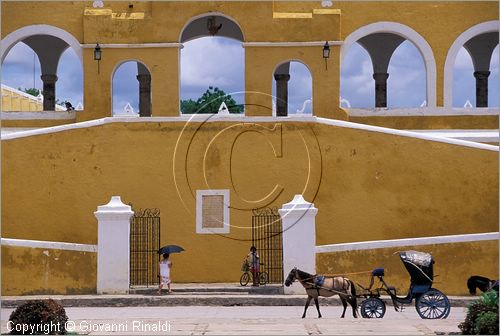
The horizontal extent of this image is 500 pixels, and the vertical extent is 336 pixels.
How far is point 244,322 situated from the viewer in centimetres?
1377

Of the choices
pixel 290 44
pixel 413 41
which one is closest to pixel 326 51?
pixel 290 44

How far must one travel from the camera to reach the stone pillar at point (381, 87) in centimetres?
2717

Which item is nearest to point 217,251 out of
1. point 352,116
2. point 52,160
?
point 52,160

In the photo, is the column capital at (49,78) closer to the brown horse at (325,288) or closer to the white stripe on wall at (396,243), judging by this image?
the white stripe on wall at (396,243)

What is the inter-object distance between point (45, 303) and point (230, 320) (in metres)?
2.95

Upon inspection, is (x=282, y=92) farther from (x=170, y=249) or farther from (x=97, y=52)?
(x=170, y=249)

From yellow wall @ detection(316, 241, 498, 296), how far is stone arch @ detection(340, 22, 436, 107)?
6.61 m

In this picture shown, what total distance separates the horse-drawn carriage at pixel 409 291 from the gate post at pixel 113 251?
3844 millimetres

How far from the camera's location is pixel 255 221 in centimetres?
1975

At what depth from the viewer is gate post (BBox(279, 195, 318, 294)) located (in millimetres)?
17578

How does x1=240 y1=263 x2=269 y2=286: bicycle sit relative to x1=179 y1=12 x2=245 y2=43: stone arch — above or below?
below

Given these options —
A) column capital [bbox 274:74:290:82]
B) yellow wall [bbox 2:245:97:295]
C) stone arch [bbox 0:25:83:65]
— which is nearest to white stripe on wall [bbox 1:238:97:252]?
yellow wall [bbox 2:245:97:295]

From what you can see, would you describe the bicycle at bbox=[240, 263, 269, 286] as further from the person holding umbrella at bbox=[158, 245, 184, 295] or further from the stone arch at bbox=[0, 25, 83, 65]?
the stone arch at bbox=[0, 25, 83, 65]

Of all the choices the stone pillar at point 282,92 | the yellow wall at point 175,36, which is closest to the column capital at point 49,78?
the yellow wall at point 175,36
